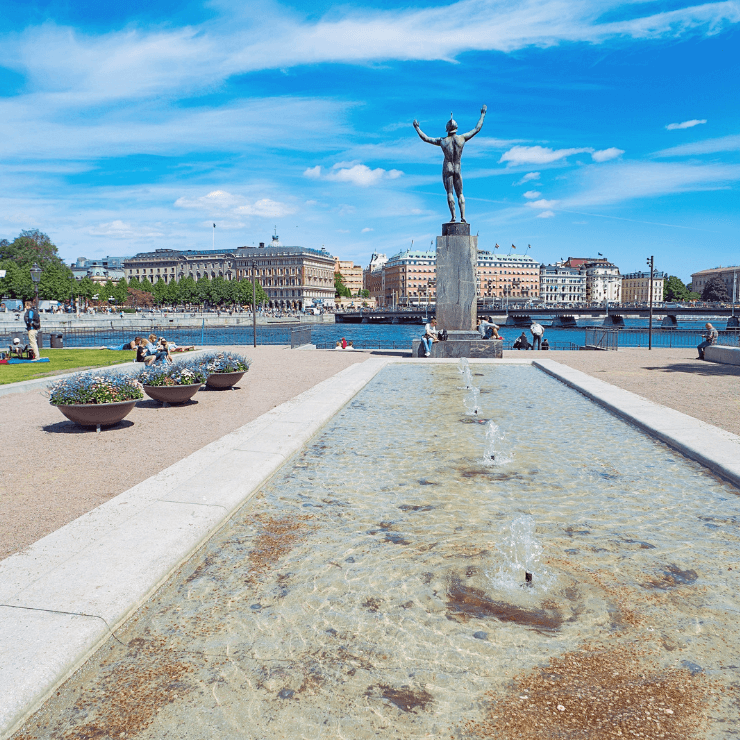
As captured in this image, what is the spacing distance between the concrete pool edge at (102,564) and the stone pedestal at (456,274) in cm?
1660

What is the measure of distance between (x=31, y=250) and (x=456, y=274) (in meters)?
111

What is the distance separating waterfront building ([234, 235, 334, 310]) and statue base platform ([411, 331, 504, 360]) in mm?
141703

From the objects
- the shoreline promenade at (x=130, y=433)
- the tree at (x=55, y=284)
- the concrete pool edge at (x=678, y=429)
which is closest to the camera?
the shoreline promenade at (x=130, y=433)

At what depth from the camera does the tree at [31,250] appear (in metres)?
107

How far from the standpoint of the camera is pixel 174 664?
3.47 metres

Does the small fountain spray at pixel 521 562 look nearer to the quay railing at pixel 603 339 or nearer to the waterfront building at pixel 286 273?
the quay railing at pixel 603 339

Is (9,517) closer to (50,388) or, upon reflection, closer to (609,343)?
(50,388)

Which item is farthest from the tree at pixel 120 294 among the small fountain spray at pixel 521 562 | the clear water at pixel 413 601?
the small fountain spray at pixel 521 562

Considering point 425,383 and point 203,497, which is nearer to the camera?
point 203,497

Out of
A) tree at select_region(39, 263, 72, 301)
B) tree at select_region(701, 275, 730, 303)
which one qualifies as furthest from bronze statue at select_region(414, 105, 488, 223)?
tree at select_region(701, 275, 730, 303)

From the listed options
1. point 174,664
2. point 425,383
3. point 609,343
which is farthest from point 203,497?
point 609,343

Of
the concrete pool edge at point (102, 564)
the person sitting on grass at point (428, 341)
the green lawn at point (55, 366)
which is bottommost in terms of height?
the concrete pool edge at point (102, 564)

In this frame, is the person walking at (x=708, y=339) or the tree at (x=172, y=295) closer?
the person walking at (x=708, y=339)

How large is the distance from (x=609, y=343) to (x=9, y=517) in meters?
31.9
